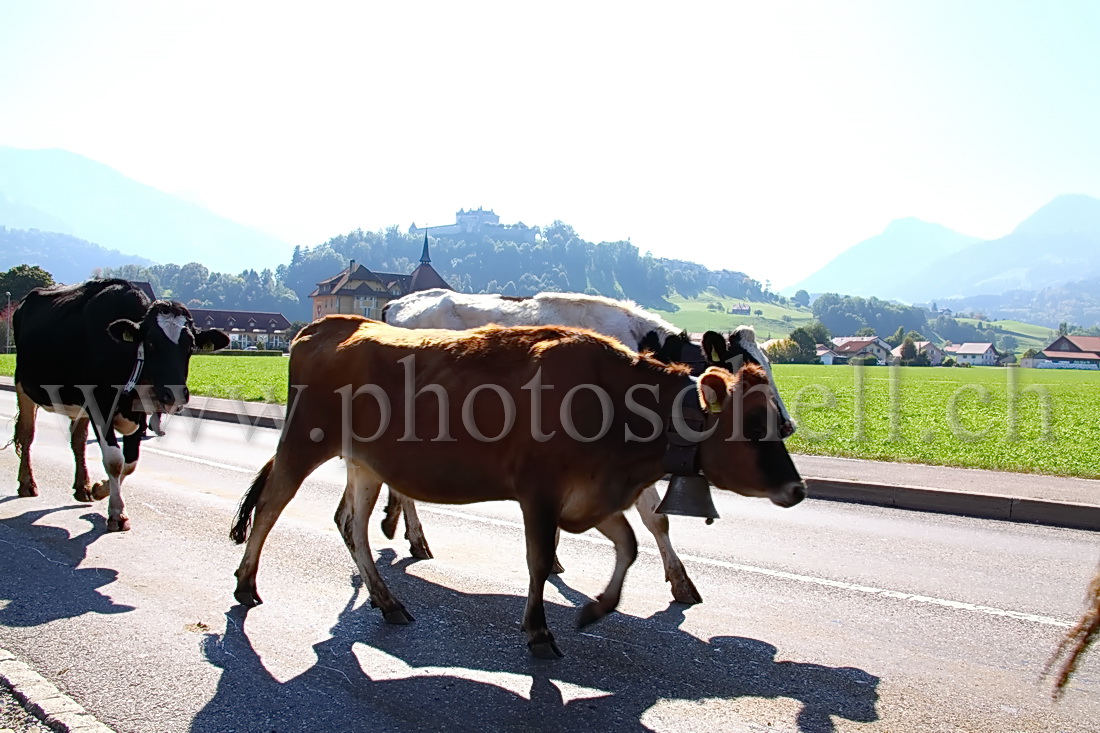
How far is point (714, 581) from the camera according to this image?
713 cm

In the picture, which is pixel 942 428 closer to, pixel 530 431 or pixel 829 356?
pixel 530 431

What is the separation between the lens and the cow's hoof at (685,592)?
21.3ft

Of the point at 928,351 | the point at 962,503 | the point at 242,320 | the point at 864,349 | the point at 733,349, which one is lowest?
the point at 928,351

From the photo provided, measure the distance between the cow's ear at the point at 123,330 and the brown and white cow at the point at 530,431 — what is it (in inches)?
117

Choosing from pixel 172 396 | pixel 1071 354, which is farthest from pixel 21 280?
pixel 1071 354

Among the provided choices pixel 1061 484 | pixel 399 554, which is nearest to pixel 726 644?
pixel 399 554

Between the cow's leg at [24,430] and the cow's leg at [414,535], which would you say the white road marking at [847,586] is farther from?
the cow's leg at [24,430]

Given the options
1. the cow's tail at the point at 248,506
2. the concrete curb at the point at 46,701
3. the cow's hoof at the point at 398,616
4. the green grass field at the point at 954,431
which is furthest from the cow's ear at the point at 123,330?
the green grass field at the point at 954,431

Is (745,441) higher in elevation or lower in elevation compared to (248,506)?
higher

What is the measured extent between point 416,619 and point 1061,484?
10.1 metres

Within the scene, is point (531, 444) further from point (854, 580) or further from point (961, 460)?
point (961, 460)

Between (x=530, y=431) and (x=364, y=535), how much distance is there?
5.72 feet

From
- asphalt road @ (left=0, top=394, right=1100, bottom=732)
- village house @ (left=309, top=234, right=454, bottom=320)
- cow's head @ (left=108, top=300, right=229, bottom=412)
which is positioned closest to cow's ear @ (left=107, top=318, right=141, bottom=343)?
cow's head @ (left=108, top=300, right=229, bottom=412)

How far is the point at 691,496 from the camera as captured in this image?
536cm
